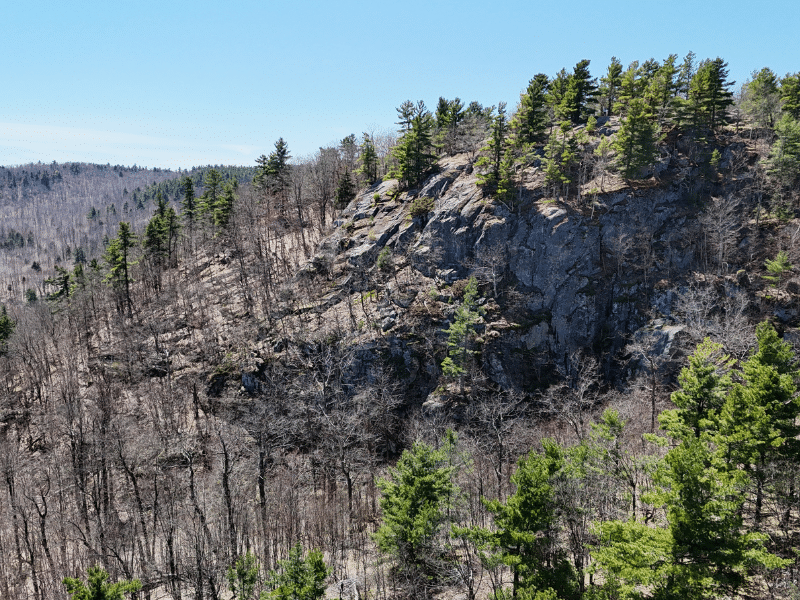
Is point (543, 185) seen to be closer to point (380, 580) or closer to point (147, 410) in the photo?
point (380, 580)

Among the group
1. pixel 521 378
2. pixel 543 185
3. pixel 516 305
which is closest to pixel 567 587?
pixel 521 378

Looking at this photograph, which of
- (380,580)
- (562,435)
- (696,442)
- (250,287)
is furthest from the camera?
(250,287)

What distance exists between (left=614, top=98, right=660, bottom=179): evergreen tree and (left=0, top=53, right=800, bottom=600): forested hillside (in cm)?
35

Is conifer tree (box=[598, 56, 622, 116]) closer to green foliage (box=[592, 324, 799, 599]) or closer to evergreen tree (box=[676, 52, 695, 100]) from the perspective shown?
evergreen tree (box=[676, 52, 695, 100])

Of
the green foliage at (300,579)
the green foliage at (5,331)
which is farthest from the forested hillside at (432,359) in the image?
the green foliage at (5,331)

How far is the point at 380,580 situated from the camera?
90.3 ft

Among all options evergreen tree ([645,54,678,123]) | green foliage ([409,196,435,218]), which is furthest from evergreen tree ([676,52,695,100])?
green foliage ([409,196,435,218])

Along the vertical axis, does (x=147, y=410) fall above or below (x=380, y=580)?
above

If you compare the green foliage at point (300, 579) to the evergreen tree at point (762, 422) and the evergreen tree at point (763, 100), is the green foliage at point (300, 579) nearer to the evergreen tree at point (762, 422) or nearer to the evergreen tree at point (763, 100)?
the evergreen tree at point (762, 422)

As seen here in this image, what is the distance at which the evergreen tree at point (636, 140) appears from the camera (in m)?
54.4

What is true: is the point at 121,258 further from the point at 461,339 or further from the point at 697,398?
the point at 697,398

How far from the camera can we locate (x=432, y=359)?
165 feet

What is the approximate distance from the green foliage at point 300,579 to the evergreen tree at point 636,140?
186ft

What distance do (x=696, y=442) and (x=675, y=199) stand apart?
51.1 m
